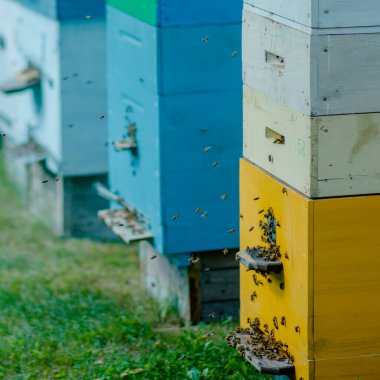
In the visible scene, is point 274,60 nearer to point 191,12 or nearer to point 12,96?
point 191,12

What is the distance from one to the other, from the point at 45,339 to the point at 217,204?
1.21 metres

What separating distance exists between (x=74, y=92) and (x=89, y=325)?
8.28ft

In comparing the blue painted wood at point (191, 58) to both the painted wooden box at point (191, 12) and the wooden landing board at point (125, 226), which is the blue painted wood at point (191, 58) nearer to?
the painted wooden box at point (191, 12)

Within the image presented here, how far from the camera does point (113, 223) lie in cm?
610

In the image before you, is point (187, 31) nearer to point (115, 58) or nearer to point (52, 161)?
point (115, 58)

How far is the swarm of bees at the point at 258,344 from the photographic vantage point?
162 inches

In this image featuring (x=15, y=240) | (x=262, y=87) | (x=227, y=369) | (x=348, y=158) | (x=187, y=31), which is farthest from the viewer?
(x=15, y=240)

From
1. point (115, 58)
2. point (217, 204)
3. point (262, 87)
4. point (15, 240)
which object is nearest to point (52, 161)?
point (15, 240)

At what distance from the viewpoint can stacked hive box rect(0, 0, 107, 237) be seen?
761 cm

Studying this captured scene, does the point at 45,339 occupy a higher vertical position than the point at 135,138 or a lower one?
lower

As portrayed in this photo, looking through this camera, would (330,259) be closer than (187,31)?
Yes

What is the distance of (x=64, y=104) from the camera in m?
7.68

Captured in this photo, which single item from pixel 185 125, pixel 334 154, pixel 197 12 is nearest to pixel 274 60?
pixel 334 154

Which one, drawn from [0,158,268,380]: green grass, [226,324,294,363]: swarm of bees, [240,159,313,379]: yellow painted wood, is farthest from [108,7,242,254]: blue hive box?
[226,324,294,363]: swarm of bees
